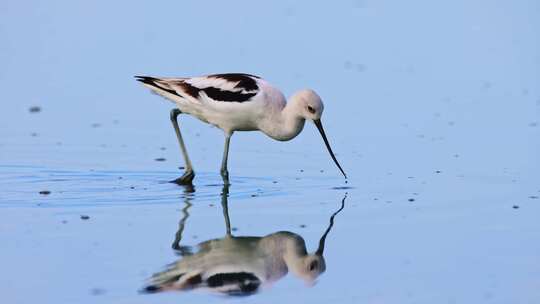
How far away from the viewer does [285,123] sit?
1061 centimetres

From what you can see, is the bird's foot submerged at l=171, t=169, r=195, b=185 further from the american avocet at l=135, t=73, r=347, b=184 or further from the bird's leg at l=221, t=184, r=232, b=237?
the bird's leg at l=221, t=184, r=232, b=237

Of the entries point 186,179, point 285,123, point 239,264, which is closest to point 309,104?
point 285,123

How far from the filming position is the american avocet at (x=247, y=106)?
415 inches

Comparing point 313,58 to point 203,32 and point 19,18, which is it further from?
point 19,18

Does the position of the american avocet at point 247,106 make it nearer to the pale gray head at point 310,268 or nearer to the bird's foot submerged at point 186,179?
the bird's foot submerged at point 186,179

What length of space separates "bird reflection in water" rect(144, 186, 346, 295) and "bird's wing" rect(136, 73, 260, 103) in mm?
2191

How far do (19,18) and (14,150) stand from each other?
761cm

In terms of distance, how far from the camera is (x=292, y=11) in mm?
20328

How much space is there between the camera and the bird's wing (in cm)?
1070

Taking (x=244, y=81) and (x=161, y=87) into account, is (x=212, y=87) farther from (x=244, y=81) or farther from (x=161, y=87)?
(x=161, y=87)

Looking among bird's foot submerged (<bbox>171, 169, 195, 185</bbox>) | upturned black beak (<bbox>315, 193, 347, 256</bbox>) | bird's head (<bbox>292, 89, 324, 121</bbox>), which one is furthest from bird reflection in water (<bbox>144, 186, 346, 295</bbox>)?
bird's head (<bbox>292, 89, 324, 121</bbox>)

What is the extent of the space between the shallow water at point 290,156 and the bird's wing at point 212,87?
28.3 inches

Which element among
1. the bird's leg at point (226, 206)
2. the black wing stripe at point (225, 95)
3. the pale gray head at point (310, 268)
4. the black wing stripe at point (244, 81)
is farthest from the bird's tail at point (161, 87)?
the pale gray head at point (310, 268)

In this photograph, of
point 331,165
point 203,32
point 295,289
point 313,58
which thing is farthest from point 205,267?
point 203,32
